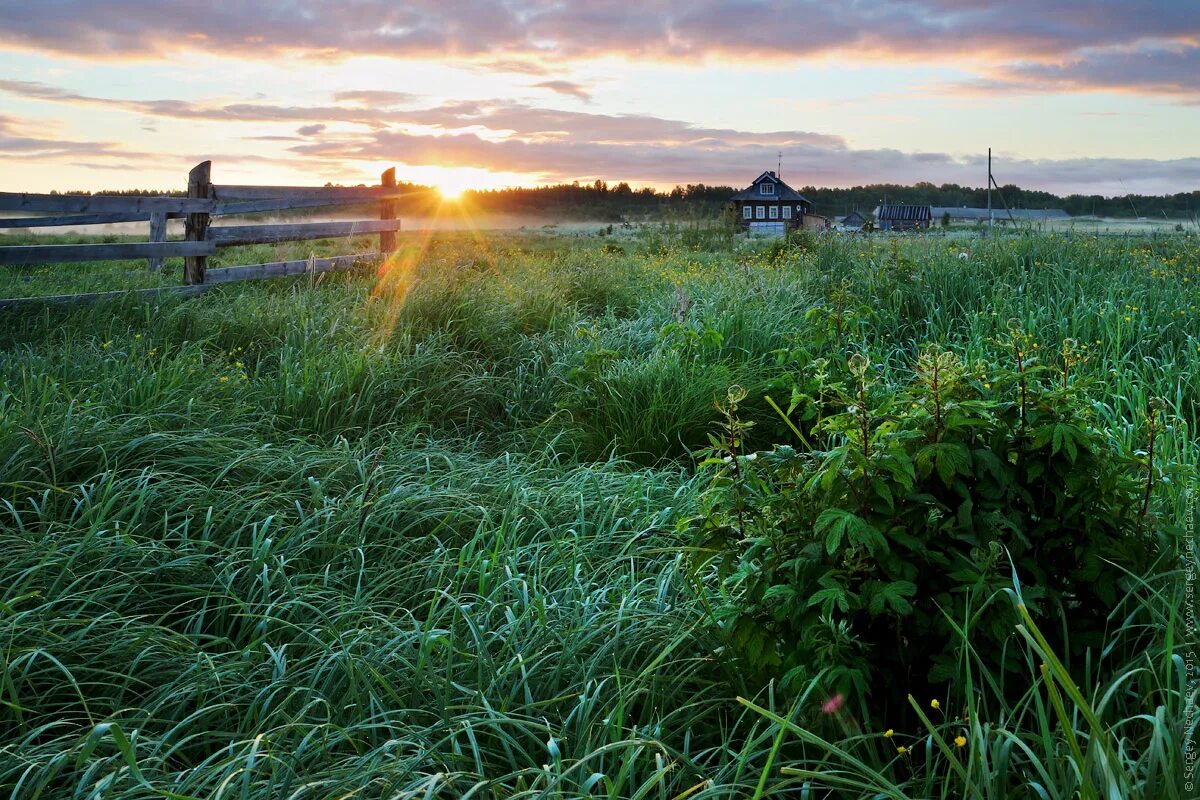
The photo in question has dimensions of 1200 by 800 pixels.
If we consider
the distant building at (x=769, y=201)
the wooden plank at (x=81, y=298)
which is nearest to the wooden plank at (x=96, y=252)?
the wooden plank at (x=81, y=298)

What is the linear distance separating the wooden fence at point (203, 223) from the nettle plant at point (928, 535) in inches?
262

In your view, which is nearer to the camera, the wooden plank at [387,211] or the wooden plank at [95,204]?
the wooden plank at [95,204]

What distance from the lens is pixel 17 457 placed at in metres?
3.88

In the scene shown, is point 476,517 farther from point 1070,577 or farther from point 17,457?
point 1070,577

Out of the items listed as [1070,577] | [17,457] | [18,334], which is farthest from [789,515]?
[18,334]

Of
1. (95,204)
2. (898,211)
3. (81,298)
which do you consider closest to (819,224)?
(95,204)

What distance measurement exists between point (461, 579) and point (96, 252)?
7220mm

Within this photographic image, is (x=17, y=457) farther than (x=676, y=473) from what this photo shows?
No

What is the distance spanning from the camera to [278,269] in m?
10.8

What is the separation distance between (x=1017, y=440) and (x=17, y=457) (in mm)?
3957

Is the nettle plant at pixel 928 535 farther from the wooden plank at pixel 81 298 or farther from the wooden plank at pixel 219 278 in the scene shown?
the wooden plank at pixel 81 298

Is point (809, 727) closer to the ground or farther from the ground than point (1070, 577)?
closer to the ground

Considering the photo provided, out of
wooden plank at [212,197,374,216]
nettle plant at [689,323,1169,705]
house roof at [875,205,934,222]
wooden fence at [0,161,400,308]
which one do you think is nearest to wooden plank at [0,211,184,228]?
wooden fence at [0,161,400,308]

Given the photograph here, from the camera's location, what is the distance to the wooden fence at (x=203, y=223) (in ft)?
27.2
